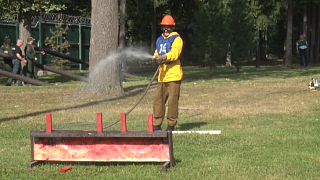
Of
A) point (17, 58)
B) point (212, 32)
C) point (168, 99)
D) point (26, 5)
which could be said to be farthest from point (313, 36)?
point (168, 99)

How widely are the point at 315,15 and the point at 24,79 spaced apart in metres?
22.8

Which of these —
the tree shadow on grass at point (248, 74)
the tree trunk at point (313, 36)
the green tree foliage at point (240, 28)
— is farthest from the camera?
the tree trunk at point (313, 36)

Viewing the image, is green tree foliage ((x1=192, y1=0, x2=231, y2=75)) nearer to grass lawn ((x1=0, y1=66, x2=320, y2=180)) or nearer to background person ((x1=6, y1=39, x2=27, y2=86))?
grass lawn ((x1=0, y1=66, x2=320, y2=180))

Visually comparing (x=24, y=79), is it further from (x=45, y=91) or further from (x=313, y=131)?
(x=313, y=131)

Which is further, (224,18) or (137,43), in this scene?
(137,43)

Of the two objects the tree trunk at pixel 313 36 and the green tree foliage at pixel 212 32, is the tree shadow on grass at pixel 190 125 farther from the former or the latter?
the tree trunk at pixel 313 36

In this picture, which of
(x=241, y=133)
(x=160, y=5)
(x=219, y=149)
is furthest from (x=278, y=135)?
(x=160, y=5)

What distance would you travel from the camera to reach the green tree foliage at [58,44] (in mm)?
30875

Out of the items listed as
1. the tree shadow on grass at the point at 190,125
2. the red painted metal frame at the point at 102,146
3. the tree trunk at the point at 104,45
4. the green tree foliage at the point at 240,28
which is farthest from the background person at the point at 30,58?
the red painted metal frame at the point at 102,146

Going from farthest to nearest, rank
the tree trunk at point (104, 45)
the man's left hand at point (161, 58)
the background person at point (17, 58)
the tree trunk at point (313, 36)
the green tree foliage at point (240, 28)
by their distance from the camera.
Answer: the tree trunk at point (313, 36), the green tree foliage at point (240, 28), the background person at point (17, 58), the tree trunk at point (104, 45), the man's left hand at point (161, 58)

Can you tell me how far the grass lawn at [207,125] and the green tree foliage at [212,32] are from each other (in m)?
3.55

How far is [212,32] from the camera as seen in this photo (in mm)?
24812

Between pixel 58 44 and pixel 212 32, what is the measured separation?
10.9 metres

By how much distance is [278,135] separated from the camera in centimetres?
985
